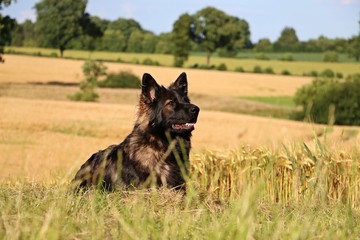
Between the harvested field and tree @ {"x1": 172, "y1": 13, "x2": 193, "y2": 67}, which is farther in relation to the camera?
tree @ {"x1": 172, "y1": 13, "x2": 193, "y2": 67}

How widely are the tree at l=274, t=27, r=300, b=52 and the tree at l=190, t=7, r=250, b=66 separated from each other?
21.5 meters

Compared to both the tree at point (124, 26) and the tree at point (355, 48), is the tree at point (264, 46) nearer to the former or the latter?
the tree at point (124, 26)

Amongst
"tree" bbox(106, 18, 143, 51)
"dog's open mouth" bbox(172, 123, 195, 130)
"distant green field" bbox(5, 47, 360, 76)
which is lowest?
"distant green field" bbox(5, 47, 360, 76)

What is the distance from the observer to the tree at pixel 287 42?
15162 cm

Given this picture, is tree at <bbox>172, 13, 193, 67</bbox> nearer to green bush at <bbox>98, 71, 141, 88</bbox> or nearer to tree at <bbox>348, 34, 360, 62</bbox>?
tree at <bbox>348, 34, 360, 62</bbox>

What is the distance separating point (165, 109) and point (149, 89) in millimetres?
334

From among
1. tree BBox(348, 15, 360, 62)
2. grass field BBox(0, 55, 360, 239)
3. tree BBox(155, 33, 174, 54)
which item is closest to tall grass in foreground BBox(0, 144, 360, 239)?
grass field BBox(0, 55, 360, 239)

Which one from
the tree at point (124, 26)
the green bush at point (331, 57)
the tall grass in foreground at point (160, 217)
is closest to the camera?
the tall grass in foreground at point (160, 217)

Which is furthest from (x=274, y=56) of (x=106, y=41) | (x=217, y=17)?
(x=106, y=41)

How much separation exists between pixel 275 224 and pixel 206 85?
78553mm

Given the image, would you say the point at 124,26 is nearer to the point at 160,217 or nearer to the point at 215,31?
the point at 215,31

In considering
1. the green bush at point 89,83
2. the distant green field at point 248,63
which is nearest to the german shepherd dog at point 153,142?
the green bush at point 89,83

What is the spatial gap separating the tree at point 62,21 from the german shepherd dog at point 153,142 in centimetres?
9381

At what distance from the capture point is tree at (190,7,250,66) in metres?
127
